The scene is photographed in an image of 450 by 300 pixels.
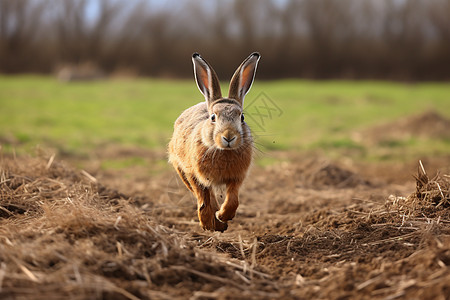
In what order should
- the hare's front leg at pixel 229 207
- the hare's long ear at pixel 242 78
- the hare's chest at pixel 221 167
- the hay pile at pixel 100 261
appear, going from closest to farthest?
the hay pile at pixel 100 261
the hare's front leg at pixel 229 207
the hare's chest at pixel 221 167
the hare's long ear at pixel 242 78

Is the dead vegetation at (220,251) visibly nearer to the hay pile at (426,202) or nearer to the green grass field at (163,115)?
the hay pile at (426,202)

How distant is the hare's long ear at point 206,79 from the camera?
186 inches

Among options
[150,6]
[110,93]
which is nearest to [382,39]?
[150,6]

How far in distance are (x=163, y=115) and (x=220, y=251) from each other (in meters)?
12.1

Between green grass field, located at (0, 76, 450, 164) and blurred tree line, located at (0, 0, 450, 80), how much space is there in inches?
328

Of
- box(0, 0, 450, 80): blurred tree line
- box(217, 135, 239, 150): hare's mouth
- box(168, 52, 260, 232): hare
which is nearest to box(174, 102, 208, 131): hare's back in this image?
box(168, 52, 260, 232): hare

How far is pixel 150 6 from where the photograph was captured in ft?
112

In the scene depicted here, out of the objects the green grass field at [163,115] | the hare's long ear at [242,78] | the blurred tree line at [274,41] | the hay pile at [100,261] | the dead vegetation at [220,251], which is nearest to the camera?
the hay pile at [100,261]

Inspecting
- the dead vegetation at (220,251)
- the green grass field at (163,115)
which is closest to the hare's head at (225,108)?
the green grass field at (163,115)

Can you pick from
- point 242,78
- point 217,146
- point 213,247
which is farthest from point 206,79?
point 213,247

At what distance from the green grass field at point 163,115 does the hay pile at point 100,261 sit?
2165mm

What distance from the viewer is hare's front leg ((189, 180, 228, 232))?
4715mm

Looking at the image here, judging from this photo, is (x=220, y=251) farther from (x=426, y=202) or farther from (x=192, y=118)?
(x=426, y=202)

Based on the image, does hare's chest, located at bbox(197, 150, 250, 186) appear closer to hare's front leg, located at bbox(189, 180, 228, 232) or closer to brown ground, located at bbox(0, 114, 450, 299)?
hare's front leg, located at bbox(189, 180, 228, 232)
